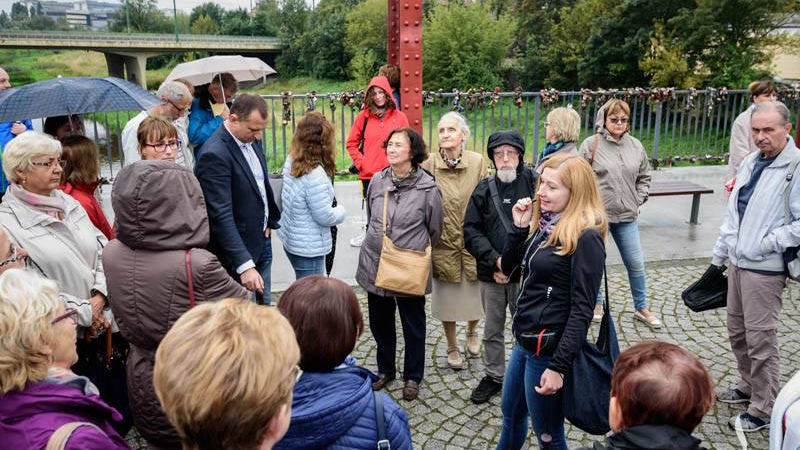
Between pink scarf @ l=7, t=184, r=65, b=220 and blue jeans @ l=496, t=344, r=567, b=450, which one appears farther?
pink scarf @ l=7, t=184, r=65, b=220

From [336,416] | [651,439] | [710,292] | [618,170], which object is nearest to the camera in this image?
[651,439]

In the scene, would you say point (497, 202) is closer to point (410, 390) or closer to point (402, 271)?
point (402, 271)

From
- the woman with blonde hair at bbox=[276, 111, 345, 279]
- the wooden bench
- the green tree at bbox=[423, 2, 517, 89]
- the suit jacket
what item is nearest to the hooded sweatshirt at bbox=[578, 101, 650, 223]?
the woman with blonde hair at bbox=[276, 111, 345, 279]

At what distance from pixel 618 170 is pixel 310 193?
2593 millimetres

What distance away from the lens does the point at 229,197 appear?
3840mm

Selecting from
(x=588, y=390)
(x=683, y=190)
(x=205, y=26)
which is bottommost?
(x=588, y=390)

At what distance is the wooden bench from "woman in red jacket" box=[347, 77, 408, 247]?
3.41 m

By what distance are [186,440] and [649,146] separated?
10485mm

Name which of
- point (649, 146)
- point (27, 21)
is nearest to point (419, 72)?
point (649, 146)

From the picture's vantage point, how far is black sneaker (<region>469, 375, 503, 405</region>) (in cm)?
411

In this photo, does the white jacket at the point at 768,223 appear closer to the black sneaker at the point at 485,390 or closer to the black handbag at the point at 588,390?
the black handbag at the point at 588,390

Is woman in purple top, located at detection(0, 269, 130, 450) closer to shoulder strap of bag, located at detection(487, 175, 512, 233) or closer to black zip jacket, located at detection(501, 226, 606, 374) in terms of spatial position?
black zip jacket, located at detection(501, 226, 606, 374)

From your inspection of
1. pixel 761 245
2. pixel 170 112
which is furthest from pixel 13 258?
pixel 761 245

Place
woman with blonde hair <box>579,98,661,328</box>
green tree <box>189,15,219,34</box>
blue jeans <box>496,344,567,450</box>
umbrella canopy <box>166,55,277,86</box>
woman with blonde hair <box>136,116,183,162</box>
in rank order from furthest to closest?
green tree <box>189,15,219,34</box>
umbrella canopy <box>166,55,277,86</box>
woman with blonde hair <box>579,98,661,328</box>
woman with blonde hair <box>136,116,183,162</box>
blue jeans <box>496,344,567,450</box>
